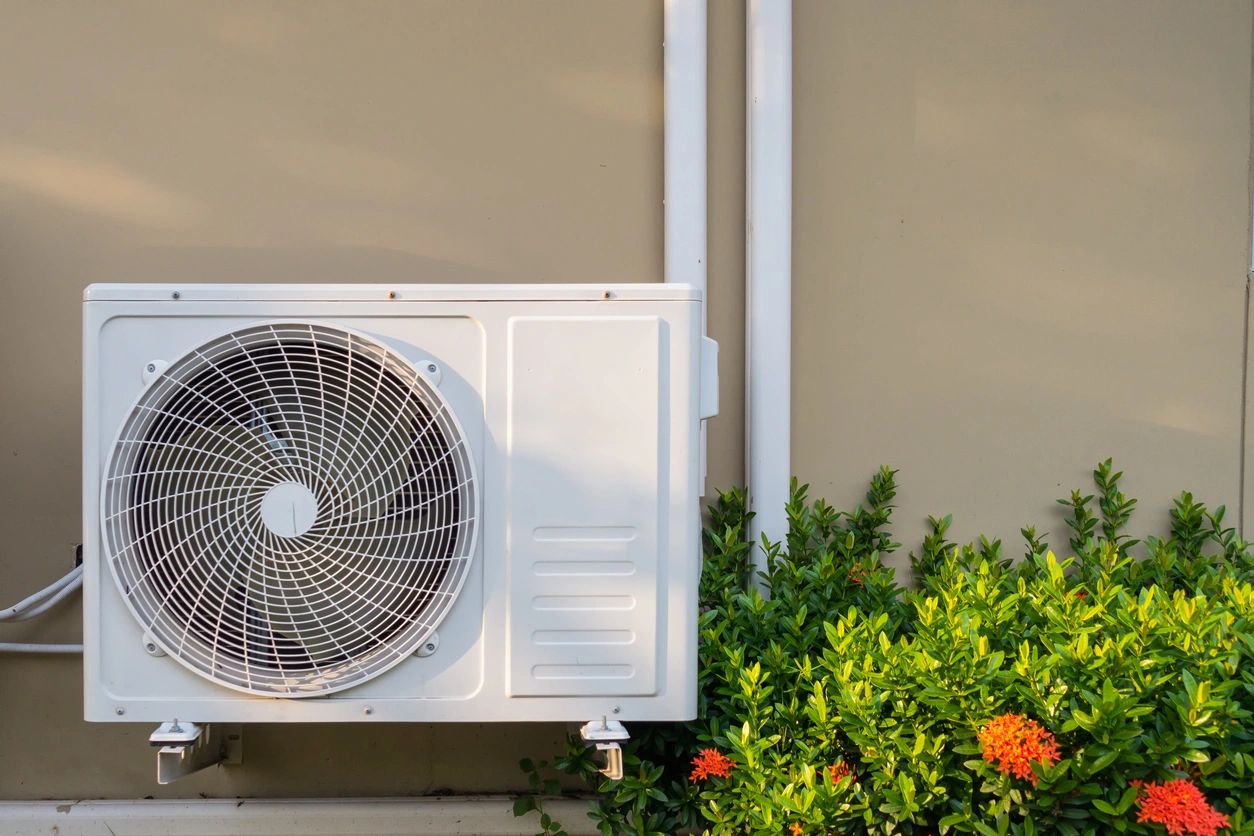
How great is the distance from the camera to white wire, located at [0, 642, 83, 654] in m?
1.90

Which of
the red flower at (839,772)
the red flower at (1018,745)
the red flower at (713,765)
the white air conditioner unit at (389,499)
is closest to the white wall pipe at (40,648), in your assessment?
the white air conditioner unit at (389,499)

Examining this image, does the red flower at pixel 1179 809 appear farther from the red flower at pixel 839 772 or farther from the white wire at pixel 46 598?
the white wire at pixel 46 598

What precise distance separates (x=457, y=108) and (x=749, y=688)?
1.32 m

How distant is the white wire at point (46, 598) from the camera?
1.84 m

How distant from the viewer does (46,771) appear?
194 centimetres

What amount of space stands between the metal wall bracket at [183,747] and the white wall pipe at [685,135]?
1044 mm

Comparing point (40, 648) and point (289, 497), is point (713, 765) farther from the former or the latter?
point (40, 648)

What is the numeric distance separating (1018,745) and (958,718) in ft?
0.29

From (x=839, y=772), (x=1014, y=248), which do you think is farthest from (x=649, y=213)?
→ (x=839, y=772)

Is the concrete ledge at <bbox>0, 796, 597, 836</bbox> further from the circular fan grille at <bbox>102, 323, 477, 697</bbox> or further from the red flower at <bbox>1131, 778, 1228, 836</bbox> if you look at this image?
the red flower at <bbox>1131, 778, 1228, 836</bbox>

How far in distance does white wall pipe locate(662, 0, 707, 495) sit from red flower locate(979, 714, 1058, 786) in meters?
0.86

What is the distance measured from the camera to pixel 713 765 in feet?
4.58

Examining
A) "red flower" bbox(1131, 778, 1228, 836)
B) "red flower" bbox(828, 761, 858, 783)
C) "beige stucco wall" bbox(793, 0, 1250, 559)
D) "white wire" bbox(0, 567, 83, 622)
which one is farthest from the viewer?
"beige stucco wall" bbox(793, 0, 1250, 559)

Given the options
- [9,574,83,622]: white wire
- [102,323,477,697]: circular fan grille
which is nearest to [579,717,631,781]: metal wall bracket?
[102,323,477,697]: circular fan grille
